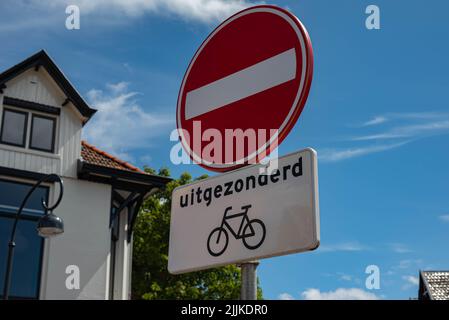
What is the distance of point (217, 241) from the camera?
2.84 meters

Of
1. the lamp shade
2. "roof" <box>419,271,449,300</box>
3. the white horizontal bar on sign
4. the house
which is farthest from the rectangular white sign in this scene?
"roof" <box>419,271,449,300</box>

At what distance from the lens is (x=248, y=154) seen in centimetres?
287

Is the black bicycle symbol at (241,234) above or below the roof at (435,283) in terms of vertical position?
below

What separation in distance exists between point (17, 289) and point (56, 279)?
3.93ft

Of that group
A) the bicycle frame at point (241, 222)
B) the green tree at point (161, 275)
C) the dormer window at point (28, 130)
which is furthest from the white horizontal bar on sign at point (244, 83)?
the green tree at point (161, 275)

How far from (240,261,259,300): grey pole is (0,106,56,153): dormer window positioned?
61.6 ft

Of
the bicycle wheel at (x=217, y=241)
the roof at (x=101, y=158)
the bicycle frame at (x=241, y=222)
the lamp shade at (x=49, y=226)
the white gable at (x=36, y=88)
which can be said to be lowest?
the bicycle wheel at (x=217, y=241)

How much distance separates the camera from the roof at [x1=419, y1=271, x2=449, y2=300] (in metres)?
40.5

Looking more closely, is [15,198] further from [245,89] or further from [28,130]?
[245,89]

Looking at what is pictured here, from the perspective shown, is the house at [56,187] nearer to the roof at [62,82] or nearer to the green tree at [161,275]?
the roof at [62,82]

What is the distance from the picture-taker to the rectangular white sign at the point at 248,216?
8.54 ft

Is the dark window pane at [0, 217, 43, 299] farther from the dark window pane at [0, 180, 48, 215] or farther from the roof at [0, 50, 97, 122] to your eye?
the roof at [0, 50, 97, 122]

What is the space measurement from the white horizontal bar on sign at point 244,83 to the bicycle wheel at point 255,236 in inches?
24.3

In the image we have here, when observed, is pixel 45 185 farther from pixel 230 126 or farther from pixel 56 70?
pixel 230 126
